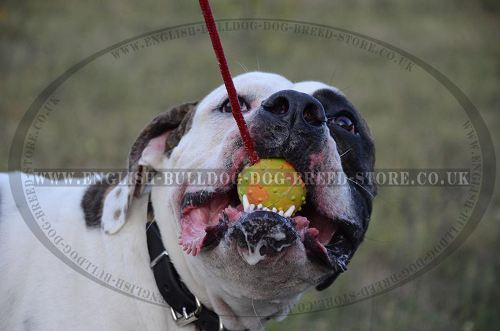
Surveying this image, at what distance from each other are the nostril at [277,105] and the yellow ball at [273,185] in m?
0.20

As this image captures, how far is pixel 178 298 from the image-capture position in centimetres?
307

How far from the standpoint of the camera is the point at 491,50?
972cm

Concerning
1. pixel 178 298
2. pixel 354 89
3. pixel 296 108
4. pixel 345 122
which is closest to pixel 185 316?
pixel 178 298

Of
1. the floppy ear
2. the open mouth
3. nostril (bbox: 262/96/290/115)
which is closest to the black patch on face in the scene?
the floppy ear

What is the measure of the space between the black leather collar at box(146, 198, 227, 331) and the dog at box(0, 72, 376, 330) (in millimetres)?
33

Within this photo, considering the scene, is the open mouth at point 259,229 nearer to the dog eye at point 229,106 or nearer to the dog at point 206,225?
the dog at point 206,225

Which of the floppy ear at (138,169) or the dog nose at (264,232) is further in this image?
the floppy ear at (138,169)

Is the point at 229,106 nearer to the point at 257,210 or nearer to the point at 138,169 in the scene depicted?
the point at 138,169

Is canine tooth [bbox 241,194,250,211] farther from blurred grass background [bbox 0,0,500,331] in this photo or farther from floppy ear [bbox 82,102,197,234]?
blurred grass background [bbox 0,0,500,331]

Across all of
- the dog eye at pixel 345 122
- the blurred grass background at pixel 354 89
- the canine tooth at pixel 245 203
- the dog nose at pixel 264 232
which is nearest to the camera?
the dog nose at pixel 264 232

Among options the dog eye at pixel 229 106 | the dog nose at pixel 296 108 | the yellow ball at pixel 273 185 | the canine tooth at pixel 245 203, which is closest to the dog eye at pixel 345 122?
the dog eye at pixel 229 106

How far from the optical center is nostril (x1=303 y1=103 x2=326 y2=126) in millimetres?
2697

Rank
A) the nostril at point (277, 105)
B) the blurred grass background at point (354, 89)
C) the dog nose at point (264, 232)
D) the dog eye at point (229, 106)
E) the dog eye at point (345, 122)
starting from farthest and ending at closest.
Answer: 1. the blurred grass background at point (354, 89)
2. the dog eye at point (345, 122)
3. the dog eye at point (229, 106)
4. the nostril at point (277, 105)
5. the dog nose at point (264, 232)

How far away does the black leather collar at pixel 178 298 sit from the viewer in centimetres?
307
